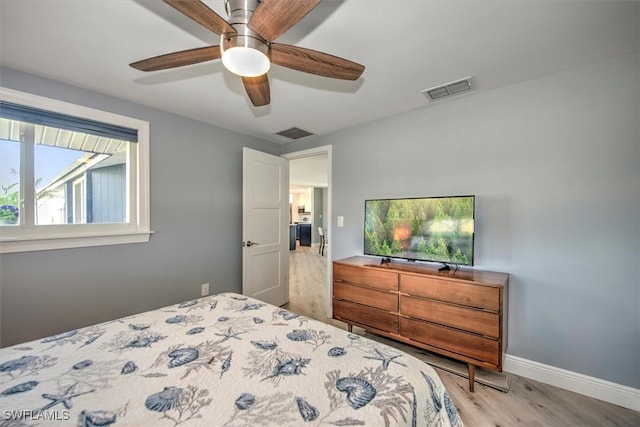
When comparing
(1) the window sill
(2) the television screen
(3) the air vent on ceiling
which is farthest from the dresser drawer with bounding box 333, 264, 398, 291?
(1) the window sill

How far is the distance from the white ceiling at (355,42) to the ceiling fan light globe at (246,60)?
375 mm

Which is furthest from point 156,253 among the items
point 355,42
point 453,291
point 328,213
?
point 453,291

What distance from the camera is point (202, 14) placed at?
102cm

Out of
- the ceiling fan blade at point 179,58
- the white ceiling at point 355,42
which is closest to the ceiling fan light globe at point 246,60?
the ceiling fan blade at point 179,58

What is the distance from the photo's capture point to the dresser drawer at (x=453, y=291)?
179cm

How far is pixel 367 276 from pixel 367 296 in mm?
184

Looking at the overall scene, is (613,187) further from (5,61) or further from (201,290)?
(5,61)

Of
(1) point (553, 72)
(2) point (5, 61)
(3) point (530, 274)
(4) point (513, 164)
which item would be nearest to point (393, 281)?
(3) point (530, 274)

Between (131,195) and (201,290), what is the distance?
122 centimetres

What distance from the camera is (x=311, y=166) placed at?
19.6ft

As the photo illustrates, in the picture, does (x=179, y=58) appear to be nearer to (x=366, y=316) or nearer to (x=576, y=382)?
(x=366, y=316)

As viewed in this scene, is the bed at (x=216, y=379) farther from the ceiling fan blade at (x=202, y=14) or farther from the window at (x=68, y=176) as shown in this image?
the ceiling fan blade at (x=202, y=14)

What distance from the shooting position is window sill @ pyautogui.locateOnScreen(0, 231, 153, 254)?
1.84 m

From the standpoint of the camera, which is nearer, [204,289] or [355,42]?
[355,42]
